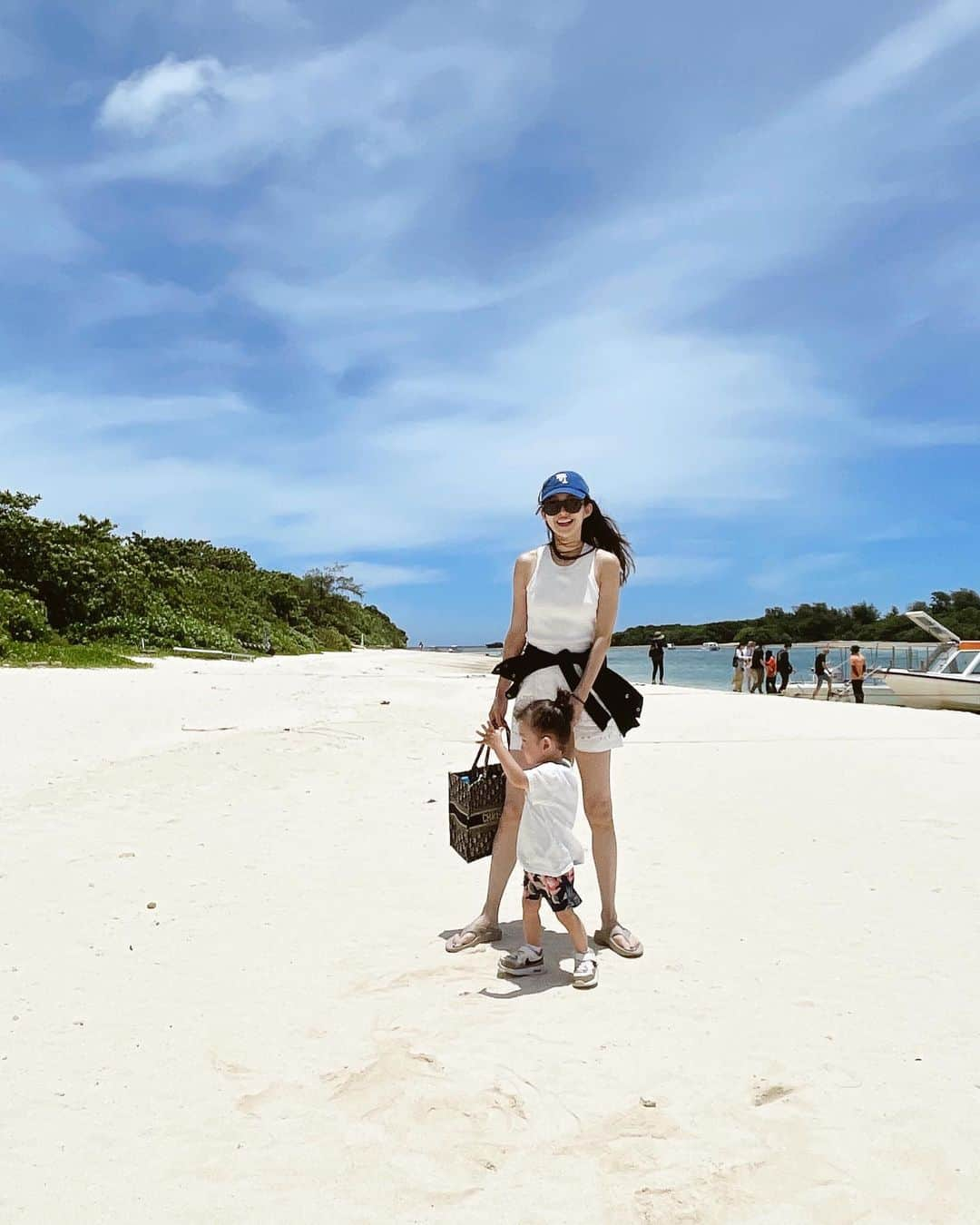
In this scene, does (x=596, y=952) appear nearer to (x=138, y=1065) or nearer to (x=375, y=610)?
(x=138, y=1065)

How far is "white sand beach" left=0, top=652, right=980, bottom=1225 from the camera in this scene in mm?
2502

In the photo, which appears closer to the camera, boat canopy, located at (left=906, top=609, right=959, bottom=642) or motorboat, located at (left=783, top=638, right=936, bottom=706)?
boat canopy, located at (left=906, top=609, right=959, bottom=642)

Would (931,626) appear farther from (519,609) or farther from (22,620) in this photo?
(519,609)

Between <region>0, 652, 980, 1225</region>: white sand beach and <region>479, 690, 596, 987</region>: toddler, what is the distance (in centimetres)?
17

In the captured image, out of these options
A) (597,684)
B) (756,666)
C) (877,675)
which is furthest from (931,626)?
(597,684)

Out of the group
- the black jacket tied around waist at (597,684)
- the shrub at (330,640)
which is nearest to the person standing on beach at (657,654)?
the shrub at (330,640)

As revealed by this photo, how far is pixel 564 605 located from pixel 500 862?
129 centimetres

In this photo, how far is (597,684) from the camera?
166 inches

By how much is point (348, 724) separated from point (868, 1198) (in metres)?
9.21

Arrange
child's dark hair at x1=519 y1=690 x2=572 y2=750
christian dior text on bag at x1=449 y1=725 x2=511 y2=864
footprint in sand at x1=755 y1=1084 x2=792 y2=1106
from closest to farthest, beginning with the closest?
footprint in sand at x1=755 y1=1084 x2=792 y2=1106 → child's dark hair at x1=519 y1=690 x2=572 y2=750 → christian dior text on bag at x1=449 y1=725 x2=511 y2=864

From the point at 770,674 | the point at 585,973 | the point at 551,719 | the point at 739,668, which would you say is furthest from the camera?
the point at 770,674

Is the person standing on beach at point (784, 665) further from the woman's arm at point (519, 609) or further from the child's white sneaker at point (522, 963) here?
the child's white sneaker at point (522, 963)

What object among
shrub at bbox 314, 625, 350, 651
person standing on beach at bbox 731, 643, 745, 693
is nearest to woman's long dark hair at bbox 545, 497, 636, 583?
person standing on beach at bbox 731, 643, 745, 693

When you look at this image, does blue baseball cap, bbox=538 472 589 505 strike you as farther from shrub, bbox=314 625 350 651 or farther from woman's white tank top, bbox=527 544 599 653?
shrub, bbox=314 625 350 651
